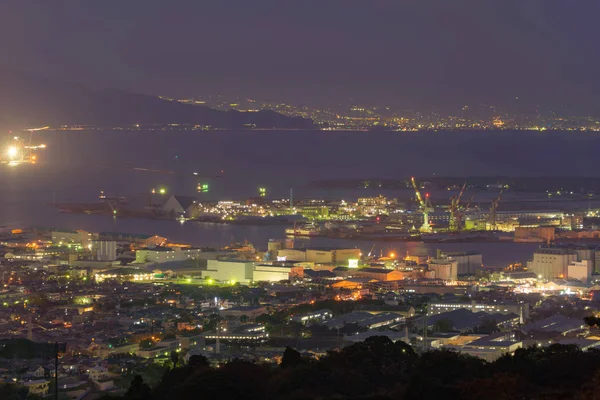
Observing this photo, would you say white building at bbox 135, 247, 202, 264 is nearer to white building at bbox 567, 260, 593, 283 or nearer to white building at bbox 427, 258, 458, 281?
white building at bbox 427, 258, 458, 281

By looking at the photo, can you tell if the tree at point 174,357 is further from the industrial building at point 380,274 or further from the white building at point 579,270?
the white building at point 579,270

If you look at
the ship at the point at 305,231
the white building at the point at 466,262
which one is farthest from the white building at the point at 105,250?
the ship at the point at 305,231

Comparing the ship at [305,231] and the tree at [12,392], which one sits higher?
the ship at [305,231]

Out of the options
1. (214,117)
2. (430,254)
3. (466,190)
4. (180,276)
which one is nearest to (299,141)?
(214,117)

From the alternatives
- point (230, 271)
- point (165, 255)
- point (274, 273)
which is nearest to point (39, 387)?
point (230, 271)

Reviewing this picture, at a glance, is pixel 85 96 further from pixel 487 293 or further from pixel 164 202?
pixel 487 293

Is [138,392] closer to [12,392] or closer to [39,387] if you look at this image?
[12,392]
